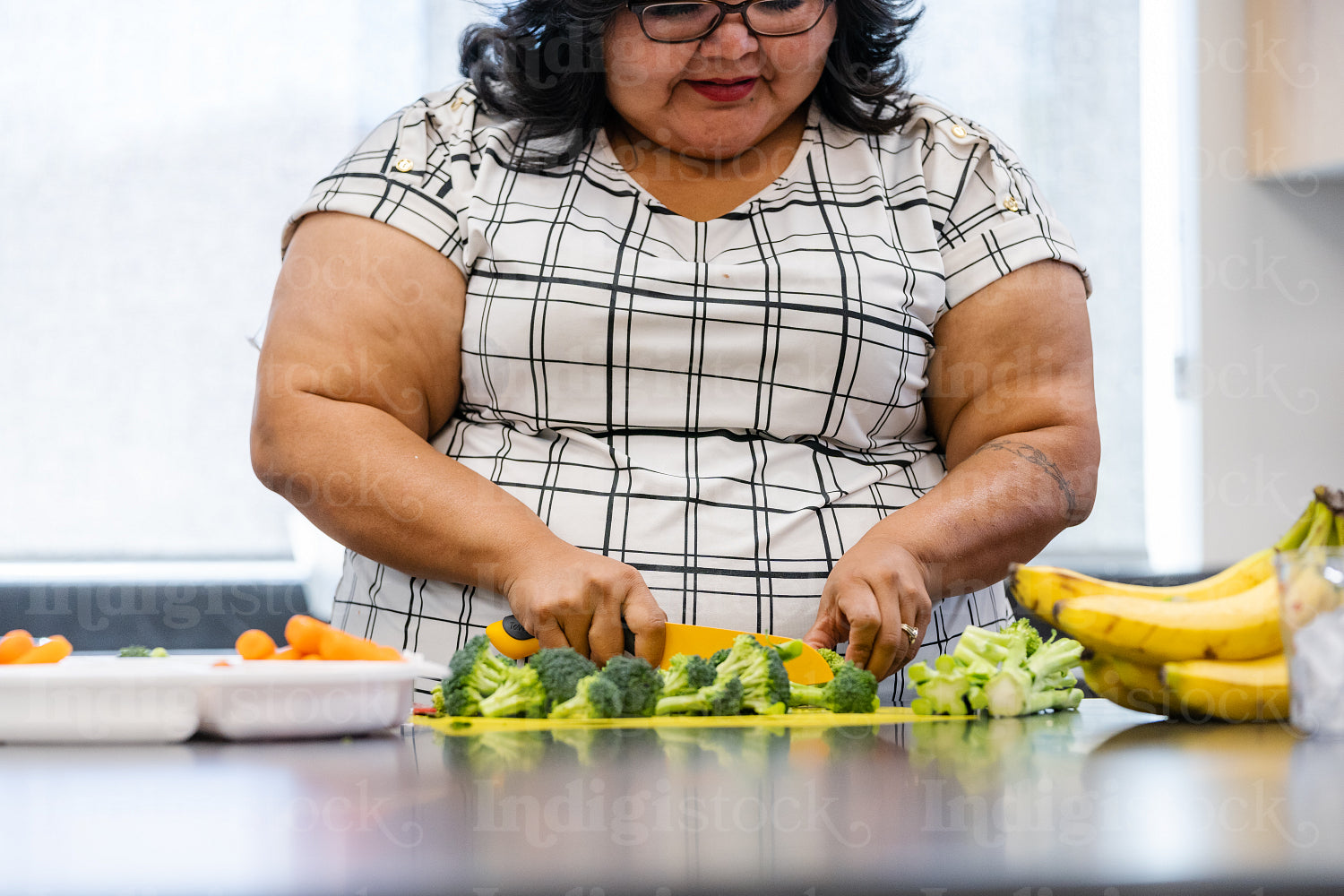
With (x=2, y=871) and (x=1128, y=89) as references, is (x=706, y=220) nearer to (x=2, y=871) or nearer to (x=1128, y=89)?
(x=2, y=871)

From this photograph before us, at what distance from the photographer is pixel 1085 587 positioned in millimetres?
813

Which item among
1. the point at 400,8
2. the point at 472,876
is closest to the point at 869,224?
the point at 472,876

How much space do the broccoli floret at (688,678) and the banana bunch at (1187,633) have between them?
8.1 inches

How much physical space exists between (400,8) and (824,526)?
1.88 meters

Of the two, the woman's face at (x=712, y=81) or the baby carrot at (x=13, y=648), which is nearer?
the baby carrot at (x=13, y=648)

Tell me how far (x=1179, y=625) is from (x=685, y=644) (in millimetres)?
352

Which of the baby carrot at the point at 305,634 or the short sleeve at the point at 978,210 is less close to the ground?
the short sleeve at the point at 978,210

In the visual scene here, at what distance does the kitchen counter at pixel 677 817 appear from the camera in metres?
0.35

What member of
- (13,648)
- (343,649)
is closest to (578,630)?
(343,649)

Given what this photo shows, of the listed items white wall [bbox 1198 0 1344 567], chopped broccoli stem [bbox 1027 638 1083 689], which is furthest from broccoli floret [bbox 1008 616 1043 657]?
white wall [bbox 1198 0 1344 567]

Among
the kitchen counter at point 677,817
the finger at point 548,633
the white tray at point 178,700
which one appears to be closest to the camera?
the kitchen counter at point 677,817

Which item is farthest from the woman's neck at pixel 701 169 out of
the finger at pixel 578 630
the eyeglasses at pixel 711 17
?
the finger at pixel 578 630

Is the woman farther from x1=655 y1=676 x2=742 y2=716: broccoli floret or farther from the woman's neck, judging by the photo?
x1=655 y1=676 x2=742 y2=716: broccoli floret

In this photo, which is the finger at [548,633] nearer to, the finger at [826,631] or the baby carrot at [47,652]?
the finger at [826,631]
